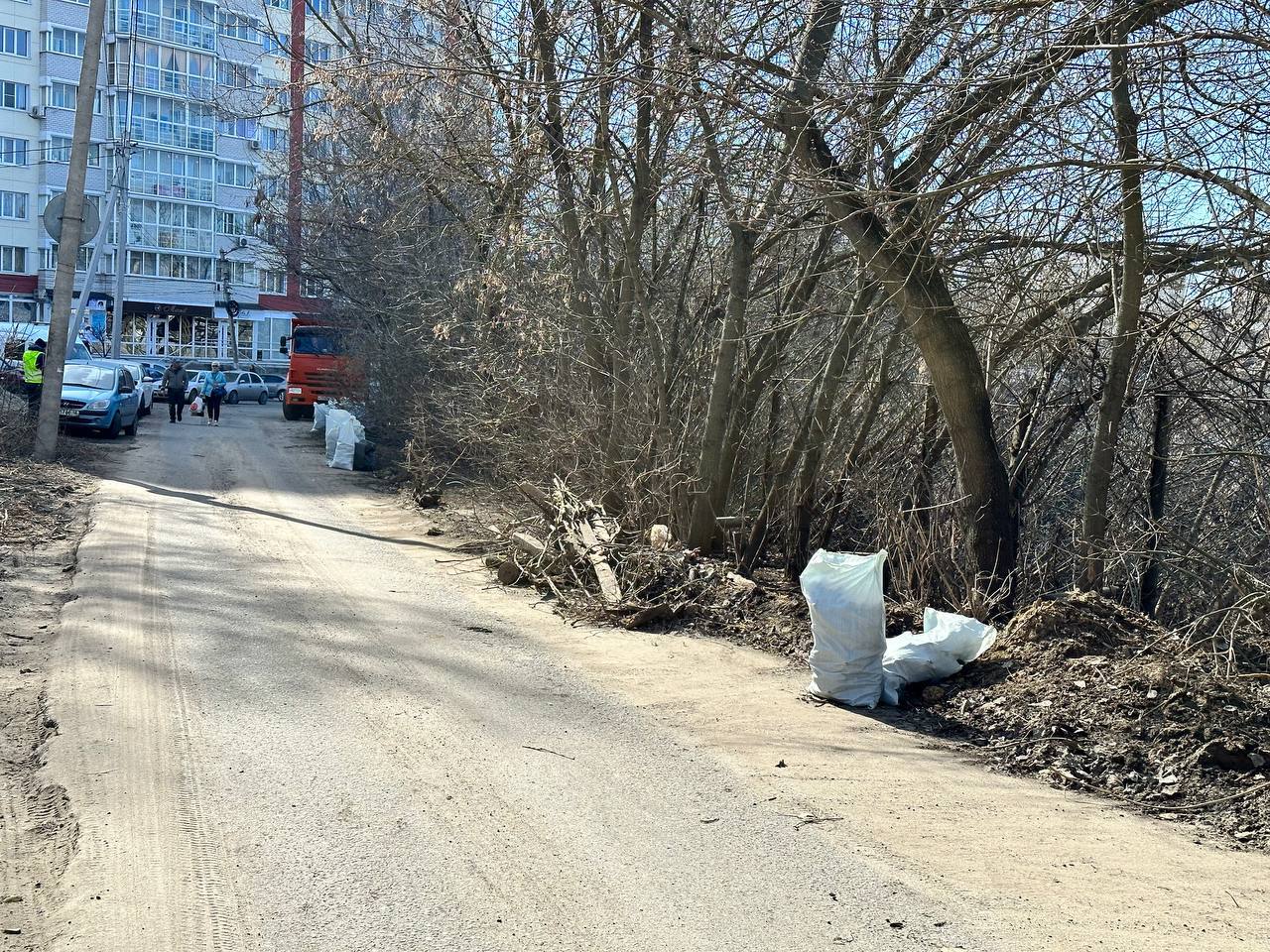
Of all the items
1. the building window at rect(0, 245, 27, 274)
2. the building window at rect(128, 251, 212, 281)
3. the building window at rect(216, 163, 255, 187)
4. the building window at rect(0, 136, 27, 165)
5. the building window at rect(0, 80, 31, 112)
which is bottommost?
the building window at rect(0, 245, 27, 274)

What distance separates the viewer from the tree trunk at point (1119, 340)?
7451 mm

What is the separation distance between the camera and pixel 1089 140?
314 inches

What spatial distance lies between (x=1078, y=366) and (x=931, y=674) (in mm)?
2995

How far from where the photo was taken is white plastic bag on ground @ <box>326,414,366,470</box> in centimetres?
2455

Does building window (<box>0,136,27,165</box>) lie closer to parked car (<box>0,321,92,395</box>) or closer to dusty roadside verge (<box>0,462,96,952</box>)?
parked car (<box>0,321,92,395</box>)

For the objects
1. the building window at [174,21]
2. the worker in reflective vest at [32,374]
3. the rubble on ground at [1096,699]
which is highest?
the building window at [174,21]

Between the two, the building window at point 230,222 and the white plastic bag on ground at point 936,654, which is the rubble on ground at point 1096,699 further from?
the building window at point 230,222

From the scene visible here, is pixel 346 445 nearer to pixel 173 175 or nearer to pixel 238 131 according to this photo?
pixel 173 175

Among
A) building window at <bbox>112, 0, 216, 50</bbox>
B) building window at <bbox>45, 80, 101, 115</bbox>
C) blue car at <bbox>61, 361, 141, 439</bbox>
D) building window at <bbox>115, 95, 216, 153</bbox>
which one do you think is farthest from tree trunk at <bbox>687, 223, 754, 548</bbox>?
building window at <bbox>45, 80, 101, 115</bbox>

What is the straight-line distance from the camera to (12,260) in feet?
208

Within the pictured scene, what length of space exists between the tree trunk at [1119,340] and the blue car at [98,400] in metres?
23.0

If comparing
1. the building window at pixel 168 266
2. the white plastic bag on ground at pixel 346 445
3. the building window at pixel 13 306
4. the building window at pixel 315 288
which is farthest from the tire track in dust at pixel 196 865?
the building window at pixel 168 266

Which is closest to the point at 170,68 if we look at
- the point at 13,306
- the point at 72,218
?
the point at 13,306

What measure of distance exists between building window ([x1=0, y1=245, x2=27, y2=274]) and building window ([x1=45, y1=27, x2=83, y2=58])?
10142 millimetres
